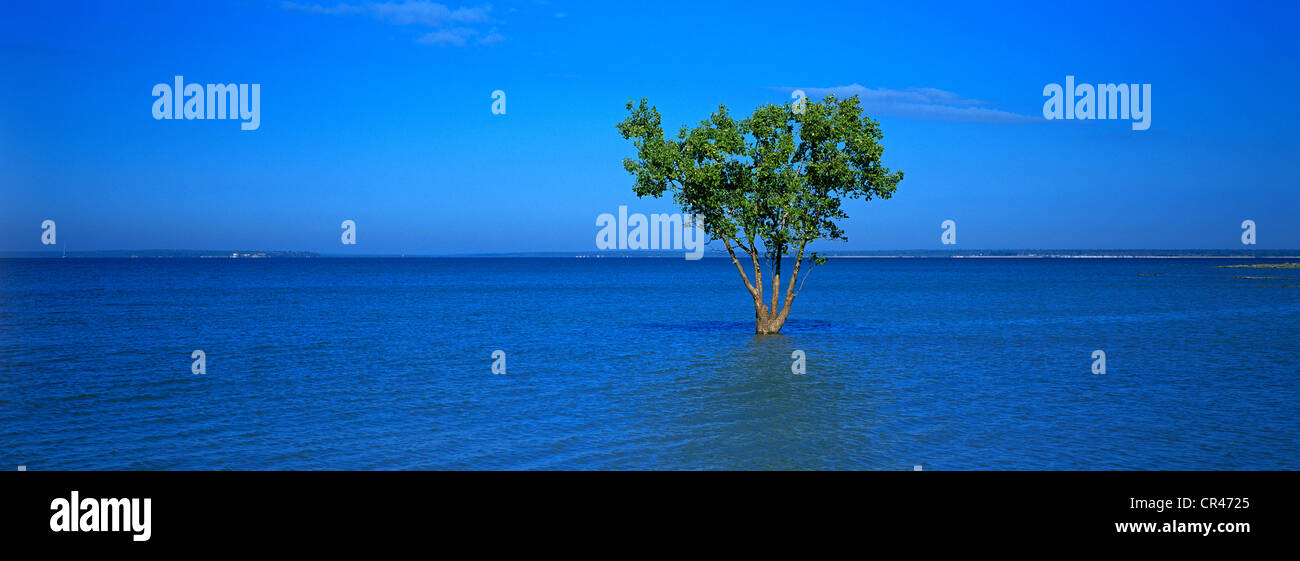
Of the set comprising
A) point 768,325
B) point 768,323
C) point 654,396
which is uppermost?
point 768,323

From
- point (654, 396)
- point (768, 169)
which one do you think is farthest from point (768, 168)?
point (654, 396)

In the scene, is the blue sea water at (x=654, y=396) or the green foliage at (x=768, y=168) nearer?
the blue sea water at (x=654, y=396)

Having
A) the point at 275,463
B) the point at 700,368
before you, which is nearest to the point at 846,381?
the point at 700,368

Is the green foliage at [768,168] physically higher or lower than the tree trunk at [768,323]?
higher

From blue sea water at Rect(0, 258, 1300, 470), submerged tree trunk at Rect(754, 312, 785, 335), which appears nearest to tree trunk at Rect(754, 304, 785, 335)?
submerged tree trunk at Rect(754, 312, 785, 335)

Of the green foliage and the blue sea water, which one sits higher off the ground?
the green foliage

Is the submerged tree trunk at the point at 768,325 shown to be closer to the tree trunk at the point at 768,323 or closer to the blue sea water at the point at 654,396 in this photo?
the tree trunk at the point at 768,323

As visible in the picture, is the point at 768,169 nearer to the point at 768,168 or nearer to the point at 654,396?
the point at 768,168

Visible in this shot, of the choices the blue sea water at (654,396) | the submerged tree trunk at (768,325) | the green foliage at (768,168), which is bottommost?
the blue sea water at (654,396)

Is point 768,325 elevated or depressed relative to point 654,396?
elevated

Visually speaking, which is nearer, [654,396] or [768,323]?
[654,396]

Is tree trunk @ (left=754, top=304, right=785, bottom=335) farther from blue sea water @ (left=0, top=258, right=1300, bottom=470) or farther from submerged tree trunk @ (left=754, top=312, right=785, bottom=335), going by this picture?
blue sea water @ (left=0, top=258, right=1300, bottom=470)

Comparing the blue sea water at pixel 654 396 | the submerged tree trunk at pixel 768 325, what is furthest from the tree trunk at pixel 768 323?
the blue sea water at pixel 654 396
